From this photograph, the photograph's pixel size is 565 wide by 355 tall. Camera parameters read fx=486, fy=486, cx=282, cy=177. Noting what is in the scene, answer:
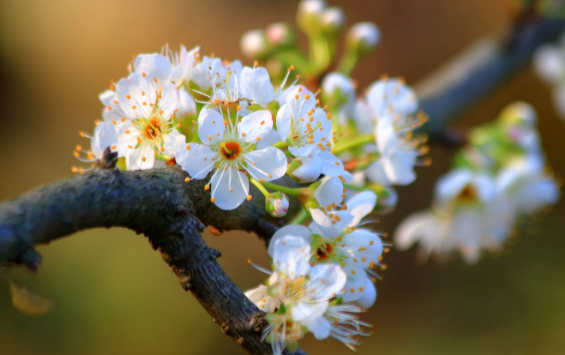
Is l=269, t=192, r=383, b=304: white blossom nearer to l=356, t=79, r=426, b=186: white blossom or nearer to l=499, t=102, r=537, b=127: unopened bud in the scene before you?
l=356, t=79, r=426, b=186: white blossom

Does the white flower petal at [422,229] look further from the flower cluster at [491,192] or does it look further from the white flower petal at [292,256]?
the white flower petal at [292,256]

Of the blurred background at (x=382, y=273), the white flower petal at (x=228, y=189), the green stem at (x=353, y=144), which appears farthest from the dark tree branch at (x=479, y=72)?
the blurred background at (x=382, y=273)

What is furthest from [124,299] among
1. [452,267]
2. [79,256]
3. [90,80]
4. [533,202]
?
[533,202]

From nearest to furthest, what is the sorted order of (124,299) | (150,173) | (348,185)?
(150,173)
(348,185)
(124,299)

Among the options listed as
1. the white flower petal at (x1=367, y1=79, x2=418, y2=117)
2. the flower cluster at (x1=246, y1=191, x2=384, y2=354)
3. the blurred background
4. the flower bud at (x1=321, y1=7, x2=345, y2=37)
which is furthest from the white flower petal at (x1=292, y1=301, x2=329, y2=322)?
the blurred background

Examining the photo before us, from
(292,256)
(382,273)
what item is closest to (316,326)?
(292,256)

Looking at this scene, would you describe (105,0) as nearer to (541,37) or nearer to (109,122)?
(541,37)
